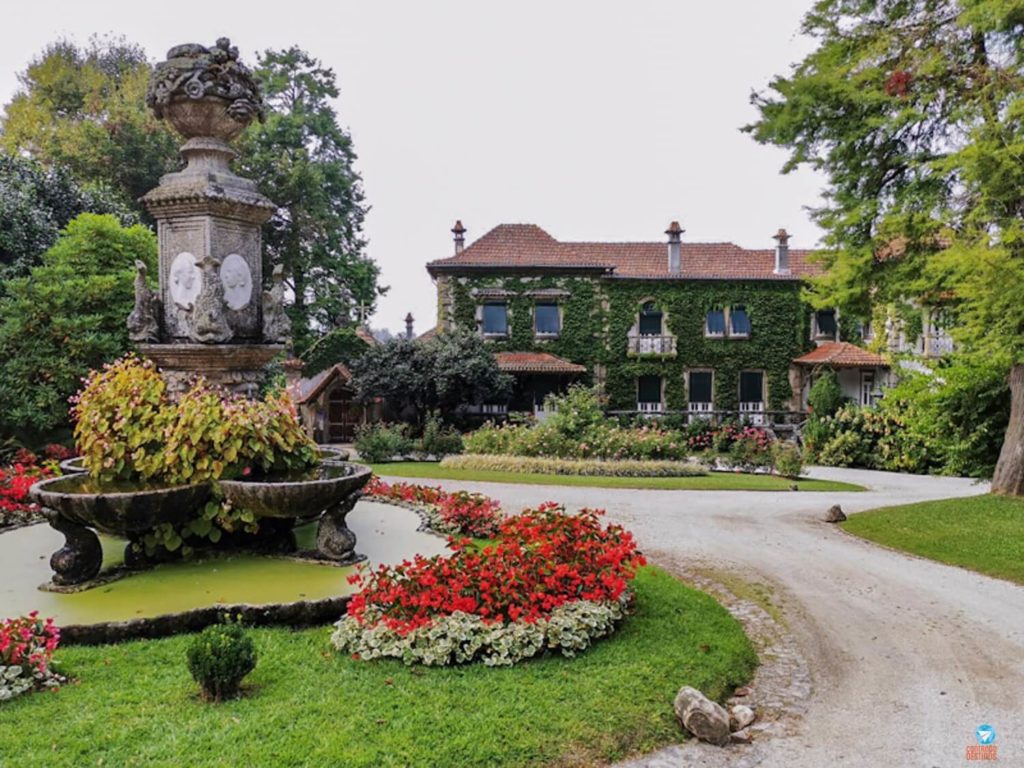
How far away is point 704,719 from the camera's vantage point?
415cm

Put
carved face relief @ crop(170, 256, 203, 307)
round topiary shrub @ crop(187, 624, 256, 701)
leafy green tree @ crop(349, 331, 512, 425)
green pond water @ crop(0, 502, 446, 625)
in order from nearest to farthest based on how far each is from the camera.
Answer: round topiary shrub @ crop(187, 624, 256, 701) → green pond water @ crop(0, 502, 446, 625) → carved face relief @ crop(170, 256, 203, 307) → leafy green tree @ crop(349, 331, 512, 425)

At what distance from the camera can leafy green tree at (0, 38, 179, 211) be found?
24297 millimetres

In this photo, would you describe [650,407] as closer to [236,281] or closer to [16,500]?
[236,281]

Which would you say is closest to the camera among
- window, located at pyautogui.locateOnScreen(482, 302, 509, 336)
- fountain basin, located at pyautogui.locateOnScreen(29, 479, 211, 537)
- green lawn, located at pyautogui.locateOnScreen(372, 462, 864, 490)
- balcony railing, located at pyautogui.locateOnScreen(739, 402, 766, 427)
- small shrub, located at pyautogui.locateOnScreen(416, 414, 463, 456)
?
fountain basin, located at pyautogui.locateOnScreen(29, 479, 211, 537)

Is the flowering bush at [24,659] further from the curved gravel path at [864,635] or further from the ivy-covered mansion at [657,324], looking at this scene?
the ivy-covered mansion at [657,324]

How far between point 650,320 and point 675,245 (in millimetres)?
3346

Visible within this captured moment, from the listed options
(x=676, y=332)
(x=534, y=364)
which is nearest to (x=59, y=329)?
(x=534, y=364)

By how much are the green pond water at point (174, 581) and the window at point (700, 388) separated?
2287cm

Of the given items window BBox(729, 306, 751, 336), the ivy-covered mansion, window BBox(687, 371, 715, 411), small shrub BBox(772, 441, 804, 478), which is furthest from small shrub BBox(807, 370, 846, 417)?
small shrub BBox(772, 441, 804, 478)

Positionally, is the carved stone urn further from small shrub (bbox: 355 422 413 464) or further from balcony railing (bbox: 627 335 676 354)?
balcony railing (bbox: 627 335 676 354)

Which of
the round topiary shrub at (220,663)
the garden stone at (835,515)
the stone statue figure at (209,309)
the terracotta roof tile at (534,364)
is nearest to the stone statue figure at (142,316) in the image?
the stone statue figure at (209,309)

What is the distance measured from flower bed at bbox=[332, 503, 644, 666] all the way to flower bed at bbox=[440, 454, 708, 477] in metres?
11.9

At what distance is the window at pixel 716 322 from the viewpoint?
2909 cm

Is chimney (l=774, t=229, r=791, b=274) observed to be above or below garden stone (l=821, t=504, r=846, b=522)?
above
